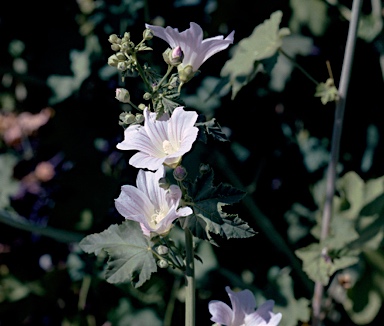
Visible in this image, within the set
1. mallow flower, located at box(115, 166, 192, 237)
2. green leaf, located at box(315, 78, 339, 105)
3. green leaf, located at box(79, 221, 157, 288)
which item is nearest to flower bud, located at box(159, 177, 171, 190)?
mallow flower, located at box(115, 166, 192, 237)

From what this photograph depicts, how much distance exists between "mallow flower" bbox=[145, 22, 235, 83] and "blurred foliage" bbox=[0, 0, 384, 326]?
0.77 m

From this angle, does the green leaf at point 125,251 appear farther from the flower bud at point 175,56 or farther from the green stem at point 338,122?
the green stem at point 338,122

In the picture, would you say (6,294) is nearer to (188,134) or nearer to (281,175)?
(281,175)

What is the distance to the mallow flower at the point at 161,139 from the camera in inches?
37.1

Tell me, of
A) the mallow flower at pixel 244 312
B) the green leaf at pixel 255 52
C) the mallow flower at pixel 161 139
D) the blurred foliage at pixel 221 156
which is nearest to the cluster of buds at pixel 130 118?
the mallow flower at pixel 161 139

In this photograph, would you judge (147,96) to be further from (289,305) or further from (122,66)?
(289,305)

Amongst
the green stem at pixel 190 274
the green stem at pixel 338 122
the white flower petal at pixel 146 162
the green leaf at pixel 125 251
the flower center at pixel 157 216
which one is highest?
the white flower petal at pixel 146 162

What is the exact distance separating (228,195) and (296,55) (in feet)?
3.51

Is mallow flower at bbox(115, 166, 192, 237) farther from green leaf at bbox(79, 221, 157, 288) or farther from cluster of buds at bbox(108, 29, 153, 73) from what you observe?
cluster of buds at bbox(108, 29, 153, 73)

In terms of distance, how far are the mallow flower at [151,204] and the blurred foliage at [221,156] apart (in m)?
0.80

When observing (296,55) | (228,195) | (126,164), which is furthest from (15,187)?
(228,195)

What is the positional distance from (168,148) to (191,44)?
6.6 inches

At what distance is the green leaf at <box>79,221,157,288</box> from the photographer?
3.32 feet

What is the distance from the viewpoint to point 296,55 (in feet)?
6.44
